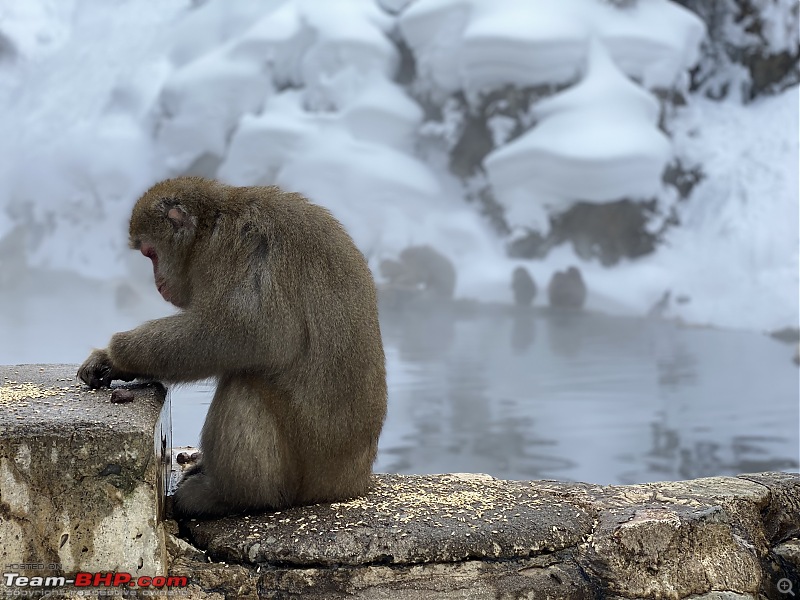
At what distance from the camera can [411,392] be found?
10.4 meters

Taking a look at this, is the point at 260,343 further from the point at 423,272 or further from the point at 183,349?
the point at 423,272

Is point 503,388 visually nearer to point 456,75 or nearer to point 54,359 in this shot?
point 456,75

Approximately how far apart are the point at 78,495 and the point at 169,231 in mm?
950

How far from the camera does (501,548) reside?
280cm

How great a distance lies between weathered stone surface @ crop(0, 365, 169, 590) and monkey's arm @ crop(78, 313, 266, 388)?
0.31 meters

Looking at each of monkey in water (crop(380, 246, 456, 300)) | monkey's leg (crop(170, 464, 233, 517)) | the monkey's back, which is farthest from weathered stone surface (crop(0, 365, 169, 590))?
monkey in water (crop(380, 246, 456, 300))

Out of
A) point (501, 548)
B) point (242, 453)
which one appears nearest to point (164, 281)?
point (242, 453)

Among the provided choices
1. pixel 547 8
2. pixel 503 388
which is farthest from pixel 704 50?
pixel 503 388

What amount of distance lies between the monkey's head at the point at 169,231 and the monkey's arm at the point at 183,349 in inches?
9.7

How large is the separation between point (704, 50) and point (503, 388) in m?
5.69

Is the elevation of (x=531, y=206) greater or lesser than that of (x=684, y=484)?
lesser

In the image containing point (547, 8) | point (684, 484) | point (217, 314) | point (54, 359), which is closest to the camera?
point (217, 314)

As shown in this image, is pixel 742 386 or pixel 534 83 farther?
pixel 534 83

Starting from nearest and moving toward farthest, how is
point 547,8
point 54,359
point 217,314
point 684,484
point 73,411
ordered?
point 73,411
point 217,314
point 684,484
point 54,359
point 547,8
